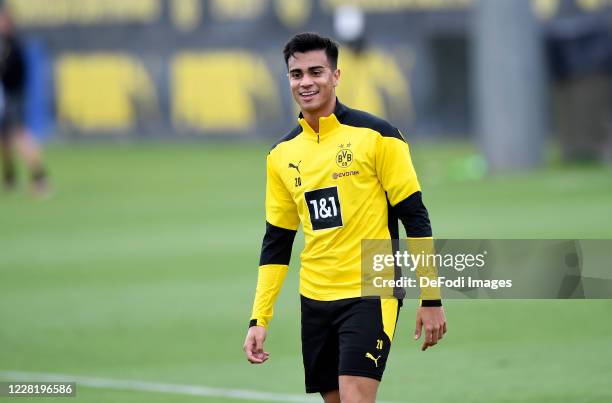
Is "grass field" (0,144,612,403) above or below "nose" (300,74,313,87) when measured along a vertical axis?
below

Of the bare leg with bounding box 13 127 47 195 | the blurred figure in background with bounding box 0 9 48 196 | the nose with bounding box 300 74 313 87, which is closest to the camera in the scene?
the nose with bounding box 300 74 313 87

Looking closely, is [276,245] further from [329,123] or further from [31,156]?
[31,156]

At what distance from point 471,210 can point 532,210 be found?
89 cm

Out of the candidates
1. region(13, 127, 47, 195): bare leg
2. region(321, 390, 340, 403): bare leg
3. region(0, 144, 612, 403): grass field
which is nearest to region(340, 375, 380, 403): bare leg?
region(321, 390, 340, 403): bare leg

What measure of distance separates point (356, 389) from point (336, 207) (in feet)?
2.88

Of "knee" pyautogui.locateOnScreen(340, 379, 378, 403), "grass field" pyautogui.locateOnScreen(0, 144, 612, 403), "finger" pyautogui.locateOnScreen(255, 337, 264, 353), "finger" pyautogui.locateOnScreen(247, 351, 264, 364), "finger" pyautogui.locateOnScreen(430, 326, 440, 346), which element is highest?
"finger" pyautogui.locateOnScreen(430, 326, 440, 346)

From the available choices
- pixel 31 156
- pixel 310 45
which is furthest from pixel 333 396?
pixel 31 156

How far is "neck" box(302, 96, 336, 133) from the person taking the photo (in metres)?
Result: 6.69

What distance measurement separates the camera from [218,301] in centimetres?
1300

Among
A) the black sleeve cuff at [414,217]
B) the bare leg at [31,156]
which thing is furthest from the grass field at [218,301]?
the black sleeve cuff at [414,217]

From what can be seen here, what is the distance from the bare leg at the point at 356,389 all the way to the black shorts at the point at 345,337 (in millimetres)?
26

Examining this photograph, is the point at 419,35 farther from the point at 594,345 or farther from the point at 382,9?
the point at 594,345

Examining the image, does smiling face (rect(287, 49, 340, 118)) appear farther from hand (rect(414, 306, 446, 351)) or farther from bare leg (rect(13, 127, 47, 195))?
bare leg (rect(13, 127, 47, 195))

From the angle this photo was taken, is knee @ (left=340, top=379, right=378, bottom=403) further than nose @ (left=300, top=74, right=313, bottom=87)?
No
